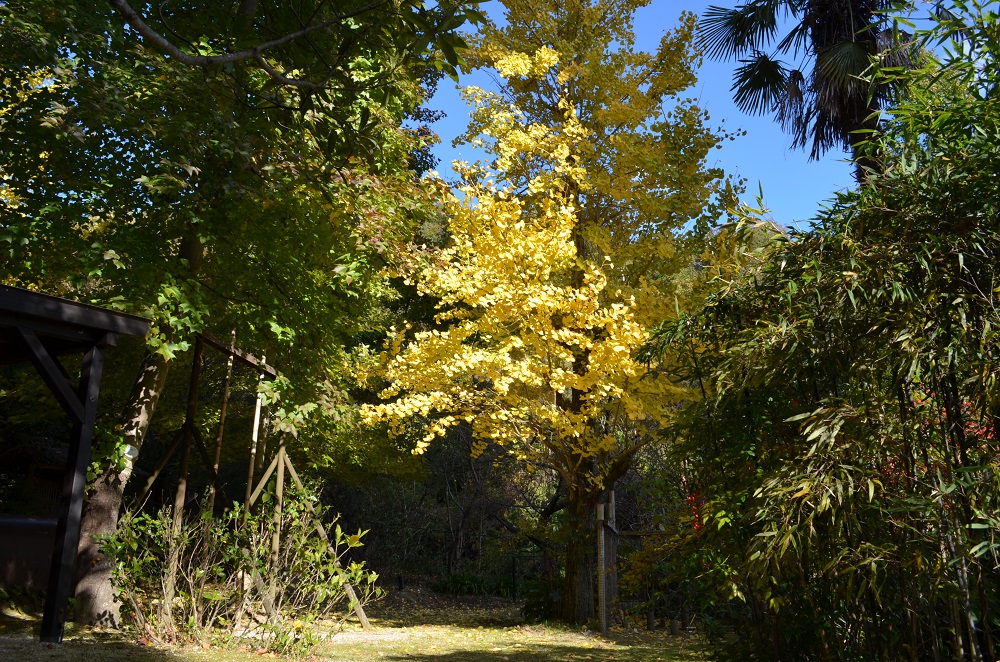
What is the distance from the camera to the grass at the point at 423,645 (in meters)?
6.13

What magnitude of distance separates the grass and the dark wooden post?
8.8 inches

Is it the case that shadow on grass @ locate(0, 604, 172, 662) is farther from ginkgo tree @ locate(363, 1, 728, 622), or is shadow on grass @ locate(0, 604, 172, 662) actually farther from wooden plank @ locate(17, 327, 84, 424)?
ginkgo tree @ locate(363, 1, 728, 622)

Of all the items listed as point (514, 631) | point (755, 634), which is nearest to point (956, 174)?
point (755, 634)

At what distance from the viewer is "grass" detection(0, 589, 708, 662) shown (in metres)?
6.13

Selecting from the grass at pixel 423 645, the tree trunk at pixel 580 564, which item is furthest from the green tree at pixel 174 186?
the tree trunk at pixel 580 564

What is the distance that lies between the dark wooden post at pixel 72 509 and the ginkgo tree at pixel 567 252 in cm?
309

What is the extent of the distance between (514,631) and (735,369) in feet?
25.8

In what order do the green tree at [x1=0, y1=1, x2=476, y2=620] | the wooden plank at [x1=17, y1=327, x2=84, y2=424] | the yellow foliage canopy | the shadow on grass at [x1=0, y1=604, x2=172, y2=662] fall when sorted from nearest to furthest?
1. the shadow on grass at [x1=0, y1=604, x2=172, y2=662]
2. the wooden plank at [x1=17, y1=327, x2=84, y2=424]
3. the green tree at [x1=0, y1=1, x2=476, y2=620]
4. the yellow foliage canopy

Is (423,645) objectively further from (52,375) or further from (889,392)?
(889,392)

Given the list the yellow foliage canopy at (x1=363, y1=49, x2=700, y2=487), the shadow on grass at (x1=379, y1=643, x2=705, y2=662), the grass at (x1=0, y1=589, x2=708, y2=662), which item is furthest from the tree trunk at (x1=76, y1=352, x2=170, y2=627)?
the shadow on grass at (x1=379, y1=643, x2=705, y2=662)

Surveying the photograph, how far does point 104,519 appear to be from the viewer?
28.8 ft

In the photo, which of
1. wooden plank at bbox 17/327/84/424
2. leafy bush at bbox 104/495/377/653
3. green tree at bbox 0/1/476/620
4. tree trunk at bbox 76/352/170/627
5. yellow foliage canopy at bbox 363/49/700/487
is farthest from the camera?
tree trunk at bbox 76/352/170/627

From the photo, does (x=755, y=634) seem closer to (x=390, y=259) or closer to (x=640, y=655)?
(x=640, y=655)

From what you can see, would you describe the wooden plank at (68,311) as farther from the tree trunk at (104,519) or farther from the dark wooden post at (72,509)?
the tree trunk at (104,519)
